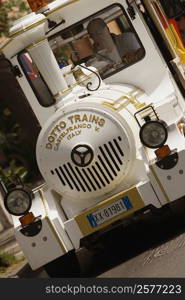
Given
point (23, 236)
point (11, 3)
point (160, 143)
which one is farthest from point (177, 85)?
point (11, 3)

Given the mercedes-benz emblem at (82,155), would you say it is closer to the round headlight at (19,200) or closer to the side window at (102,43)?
the round headlight at (19,200)

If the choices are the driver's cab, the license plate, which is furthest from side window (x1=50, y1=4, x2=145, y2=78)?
the license plate

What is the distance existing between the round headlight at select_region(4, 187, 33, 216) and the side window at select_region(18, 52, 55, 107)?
1.49 meters

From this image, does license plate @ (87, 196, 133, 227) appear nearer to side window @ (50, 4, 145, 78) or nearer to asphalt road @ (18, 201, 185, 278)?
asphalt road @ (18, 201, 185, 278)

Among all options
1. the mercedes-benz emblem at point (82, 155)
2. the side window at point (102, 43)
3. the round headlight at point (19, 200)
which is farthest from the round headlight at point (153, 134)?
the side window at point (102, 43)

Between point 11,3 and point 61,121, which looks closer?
point 61,121

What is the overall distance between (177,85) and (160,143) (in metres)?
2.01

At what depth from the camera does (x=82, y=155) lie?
1175 centimetres

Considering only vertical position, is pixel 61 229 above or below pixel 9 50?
below

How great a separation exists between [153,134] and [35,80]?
90.3 inches

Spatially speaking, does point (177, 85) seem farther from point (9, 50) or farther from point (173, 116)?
point (9, 50)

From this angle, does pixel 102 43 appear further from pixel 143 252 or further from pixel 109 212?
pixel 143 252

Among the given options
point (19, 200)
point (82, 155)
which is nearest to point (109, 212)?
point (82, 155)

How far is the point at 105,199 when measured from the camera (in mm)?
12156
